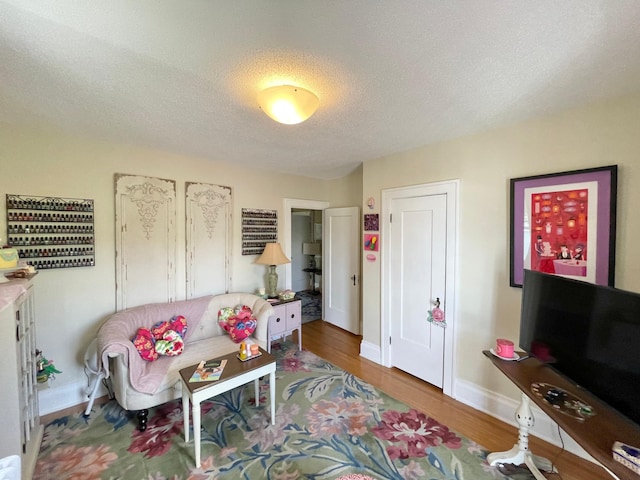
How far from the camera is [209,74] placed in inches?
55.7

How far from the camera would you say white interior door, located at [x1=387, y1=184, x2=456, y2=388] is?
2.54 metres

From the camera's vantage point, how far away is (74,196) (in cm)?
234

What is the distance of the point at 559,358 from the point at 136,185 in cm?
372

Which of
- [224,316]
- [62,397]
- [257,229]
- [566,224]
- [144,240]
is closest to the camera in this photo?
[566,224]

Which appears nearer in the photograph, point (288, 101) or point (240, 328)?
point (288, 101)

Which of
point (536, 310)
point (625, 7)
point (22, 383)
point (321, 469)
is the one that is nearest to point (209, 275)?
point (22, 383)

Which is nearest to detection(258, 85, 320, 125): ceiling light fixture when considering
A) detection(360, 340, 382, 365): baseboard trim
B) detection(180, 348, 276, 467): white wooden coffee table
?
detection(180, 348, 276, 467): white wooden coffee table

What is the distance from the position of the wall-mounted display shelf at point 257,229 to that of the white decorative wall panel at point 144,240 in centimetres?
86

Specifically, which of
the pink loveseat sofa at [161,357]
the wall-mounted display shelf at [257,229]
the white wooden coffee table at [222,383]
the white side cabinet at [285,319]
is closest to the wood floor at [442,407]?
the white side cabinet at [285,319]

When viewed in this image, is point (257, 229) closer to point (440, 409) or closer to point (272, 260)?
point (272, 260)

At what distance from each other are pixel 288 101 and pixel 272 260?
7.34 feet

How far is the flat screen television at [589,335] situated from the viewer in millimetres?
1115

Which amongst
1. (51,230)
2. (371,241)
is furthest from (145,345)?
(371,241)

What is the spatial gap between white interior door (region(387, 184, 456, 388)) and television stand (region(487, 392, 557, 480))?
0.82 metres
